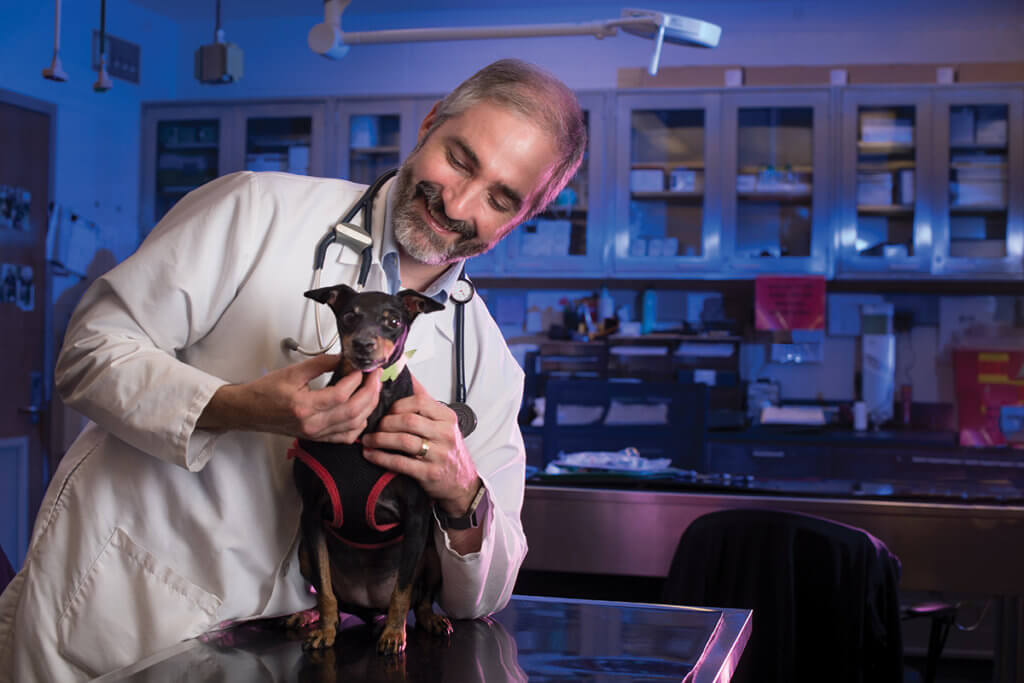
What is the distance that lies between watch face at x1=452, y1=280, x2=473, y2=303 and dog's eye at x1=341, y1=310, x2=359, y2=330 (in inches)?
10.6

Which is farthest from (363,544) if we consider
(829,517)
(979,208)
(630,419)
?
(979,208)

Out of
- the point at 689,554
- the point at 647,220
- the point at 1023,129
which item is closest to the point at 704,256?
the point at 647,220

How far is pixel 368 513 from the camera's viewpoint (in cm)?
95

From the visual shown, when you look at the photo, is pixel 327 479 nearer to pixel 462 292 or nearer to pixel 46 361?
pixel 462 292

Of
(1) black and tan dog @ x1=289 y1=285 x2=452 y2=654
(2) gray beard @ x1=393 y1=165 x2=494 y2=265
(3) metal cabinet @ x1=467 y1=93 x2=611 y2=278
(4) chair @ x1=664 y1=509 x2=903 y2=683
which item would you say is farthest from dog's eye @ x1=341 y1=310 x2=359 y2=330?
(3) metal cabinet @ x1=467 y1=93 x2=611 y2=278

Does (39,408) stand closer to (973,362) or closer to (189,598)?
(189,598)

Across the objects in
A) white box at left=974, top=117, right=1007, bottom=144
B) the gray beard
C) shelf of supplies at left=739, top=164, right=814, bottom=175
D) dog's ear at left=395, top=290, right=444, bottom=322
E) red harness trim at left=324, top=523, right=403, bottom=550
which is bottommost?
red harness trim at left=324, top=523, right=403, bottom=550

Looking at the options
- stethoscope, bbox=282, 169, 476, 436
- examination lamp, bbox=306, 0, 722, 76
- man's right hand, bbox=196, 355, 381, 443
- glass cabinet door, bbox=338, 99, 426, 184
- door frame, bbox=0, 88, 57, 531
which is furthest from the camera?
glass cabinet door, bbox=338, 99, 426, 184

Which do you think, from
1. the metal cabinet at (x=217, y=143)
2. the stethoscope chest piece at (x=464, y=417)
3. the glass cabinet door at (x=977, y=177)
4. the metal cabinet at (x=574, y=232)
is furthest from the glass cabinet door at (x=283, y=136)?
the stethoscope chest piece at (x=464, y=417)

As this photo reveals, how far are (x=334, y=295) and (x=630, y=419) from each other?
3.09 meters

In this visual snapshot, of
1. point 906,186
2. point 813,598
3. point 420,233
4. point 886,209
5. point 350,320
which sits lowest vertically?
point 813,598

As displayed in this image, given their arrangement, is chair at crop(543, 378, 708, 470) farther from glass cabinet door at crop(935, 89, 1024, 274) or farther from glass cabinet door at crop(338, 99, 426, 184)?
glass cabinet door at crop(338, 99, 426, 184)

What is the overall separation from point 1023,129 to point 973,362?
1.15 metres

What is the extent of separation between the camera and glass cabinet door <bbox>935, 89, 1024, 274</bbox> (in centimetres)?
443
